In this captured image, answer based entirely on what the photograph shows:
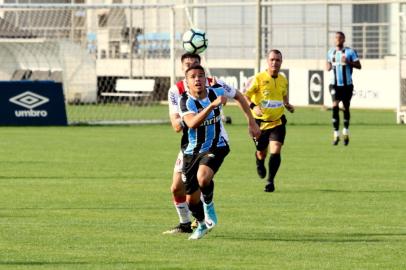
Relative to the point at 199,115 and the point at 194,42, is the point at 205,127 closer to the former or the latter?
the point at 199,115

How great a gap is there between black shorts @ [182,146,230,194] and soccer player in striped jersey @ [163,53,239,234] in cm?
15

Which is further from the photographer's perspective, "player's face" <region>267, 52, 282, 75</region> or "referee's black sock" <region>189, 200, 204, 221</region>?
"player's face" <region>267, 52, 282, 75</region>

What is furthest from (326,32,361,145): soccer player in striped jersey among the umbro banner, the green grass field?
the umbro banner

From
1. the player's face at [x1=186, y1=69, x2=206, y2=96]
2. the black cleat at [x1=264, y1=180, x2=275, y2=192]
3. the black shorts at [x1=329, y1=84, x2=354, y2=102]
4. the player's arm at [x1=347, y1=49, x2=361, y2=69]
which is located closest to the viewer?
the player's face at [x1=186, y1=69, x2=206, y2=96]

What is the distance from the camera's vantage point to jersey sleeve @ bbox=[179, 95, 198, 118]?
13.1 metres

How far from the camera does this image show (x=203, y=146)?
520 inches

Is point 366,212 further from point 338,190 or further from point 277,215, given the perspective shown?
point 338,190

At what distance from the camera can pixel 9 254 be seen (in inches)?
469

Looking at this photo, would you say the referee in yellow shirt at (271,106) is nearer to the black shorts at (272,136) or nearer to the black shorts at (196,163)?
the black shorts at (272,136)

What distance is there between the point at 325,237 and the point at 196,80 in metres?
2.07

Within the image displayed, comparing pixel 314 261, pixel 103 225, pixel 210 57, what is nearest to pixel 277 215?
pixel 103 225

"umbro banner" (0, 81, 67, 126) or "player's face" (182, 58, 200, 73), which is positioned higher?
"player's face" (182, 58, 200, 73)

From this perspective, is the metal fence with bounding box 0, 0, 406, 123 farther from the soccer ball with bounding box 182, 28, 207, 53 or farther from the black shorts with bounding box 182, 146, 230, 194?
the black shorts with bounding box 182, 146, 230, 194

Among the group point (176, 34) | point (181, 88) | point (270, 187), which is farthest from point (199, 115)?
point (176, 34)
